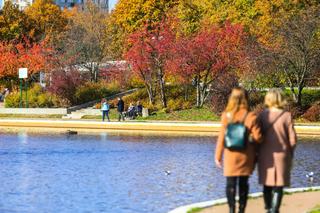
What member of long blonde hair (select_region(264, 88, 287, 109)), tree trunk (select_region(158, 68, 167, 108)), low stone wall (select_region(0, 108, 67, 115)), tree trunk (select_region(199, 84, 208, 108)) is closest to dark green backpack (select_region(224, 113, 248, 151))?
long blonde hair (select_region(264, 88, 287, 109))

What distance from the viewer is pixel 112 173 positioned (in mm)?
22500

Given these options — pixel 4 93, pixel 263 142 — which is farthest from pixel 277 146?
pixel 4 93

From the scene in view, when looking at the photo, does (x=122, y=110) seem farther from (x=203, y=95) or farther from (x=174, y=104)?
(x=203, y=95)

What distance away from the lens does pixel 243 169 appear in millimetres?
11875

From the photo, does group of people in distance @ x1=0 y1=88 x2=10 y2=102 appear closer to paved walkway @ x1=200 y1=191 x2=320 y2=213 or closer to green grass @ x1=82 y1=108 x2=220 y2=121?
green grass @ x1=82 y1=108 x2=220 y2=121

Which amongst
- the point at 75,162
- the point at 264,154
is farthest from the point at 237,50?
the point at 264,154

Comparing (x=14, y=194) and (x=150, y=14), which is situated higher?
(x=150, y=14)

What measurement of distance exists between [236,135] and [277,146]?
673mm

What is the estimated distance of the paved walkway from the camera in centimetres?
1366

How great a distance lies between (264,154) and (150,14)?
63486 mm

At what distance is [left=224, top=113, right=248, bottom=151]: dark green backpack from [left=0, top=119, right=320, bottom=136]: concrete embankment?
2653cm

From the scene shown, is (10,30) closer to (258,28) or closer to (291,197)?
(258,28)

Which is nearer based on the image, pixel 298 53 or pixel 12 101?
pixel 298 53

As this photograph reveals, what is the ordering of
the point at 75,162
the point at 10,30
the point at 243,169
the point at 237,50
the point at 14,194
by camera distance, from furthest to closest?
the point at 10,30
the point at 237,50
the point at 75,162
the point at 14,194
the point at 243,169
